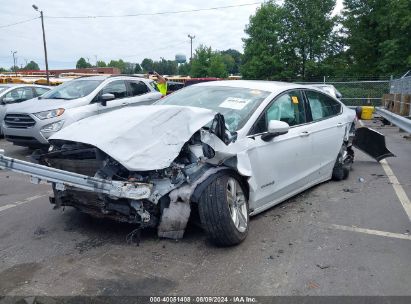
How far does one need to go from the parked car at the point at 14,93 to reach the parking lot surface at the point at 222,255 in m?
7.41

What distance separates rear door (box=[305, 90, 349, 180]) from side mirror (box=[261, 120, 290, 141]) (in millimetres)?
1037

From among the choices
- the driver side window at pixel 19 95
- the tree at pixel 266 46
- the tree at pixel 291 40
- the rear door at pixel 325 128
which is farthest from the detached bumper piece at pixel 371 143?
the tree at pixel 291 40

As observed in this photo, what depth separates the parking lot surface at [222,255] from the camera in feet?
11.2

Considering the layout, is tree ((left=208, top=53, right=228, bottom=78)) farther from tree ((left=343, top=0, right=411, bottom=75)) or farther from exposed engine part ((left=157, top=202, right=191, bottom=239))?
exposed engine part ((left=157, top=202, right=191, bottom=239))

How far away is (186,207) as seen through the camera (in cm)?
399

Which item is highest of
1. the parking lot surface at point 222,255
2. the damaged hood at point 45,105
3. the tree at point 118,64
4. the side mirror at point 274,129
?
the tree at point 118,64

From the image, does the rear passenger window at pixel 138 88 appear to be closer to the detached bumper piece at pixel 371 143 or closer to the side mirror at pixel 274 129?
the detached bumper piece at pixel 371 143

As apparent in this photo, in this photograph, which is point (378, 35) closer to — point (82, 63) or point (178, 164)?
point (178, 164)

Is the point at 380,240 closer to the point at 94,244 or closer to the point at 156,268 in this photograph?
the point at 156,268

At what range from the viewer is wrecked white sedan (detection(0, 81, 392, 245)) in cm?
384

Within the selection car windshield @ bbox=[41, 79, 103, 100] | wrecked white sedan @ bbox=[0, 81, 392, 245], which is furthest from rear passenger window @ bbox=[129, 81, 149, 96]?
wrecked white sedan @ bbox=[0, 81, 392, 245]

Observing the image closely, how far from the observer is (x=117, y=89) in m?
10.5

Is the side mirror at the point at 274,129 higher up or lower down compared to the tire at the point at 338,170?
higher up

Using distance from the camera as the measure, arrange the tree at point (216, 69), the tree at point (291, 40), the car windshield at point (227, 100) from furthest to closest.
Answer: the tree at point (216, 69), the tree at point (291, 40), the car windshield at point (227, 100)
